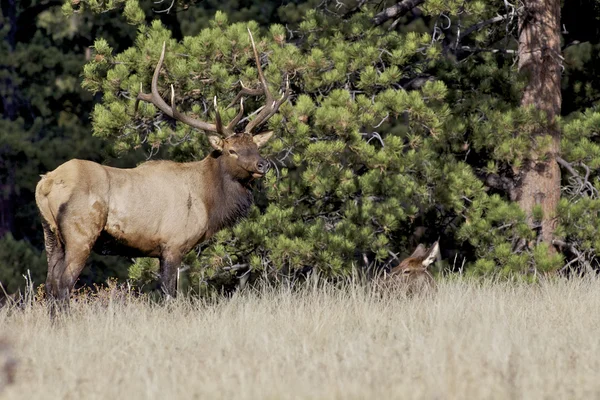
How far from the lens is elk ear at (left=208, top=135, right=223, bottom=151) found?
9852 millimetres

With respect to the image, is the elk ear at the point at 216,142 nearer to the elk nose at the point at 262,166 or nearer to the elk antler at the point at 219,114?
the elk antler at the point at 219,114

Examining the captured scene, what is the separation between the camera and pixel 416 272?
31.1ft

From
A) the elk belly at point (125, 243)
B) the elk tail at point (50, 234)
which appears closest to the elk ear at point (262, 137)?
the elk belly at point (125, 243)

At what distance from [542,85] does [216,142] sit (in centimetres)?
380

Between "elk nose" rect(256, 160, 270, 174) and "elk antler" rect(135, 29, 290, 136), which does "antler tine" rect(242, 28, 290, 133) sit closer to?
"elk antler" rect(135, 29, 290, 136)

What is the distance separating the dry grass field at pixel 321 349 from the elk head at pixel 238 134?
63.1 inches

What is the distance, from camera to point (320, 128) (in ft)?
34.3

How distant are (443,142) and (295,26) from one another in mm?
2912

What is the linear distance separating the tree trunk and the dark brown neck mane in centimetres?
330

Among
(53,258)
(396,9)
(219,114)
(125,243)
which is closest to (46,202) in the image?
(53,258)

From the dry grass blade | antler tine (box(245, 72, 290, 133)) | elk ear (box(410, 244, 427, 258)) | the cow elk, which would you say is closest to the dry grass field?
the dry grass blade

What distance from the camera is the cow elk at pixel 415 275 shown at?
366 inches

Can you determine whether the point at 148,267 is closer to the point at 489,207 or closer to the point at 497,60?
the point at 489,207

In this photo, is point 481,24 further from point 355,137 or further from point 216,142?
point 216,142
